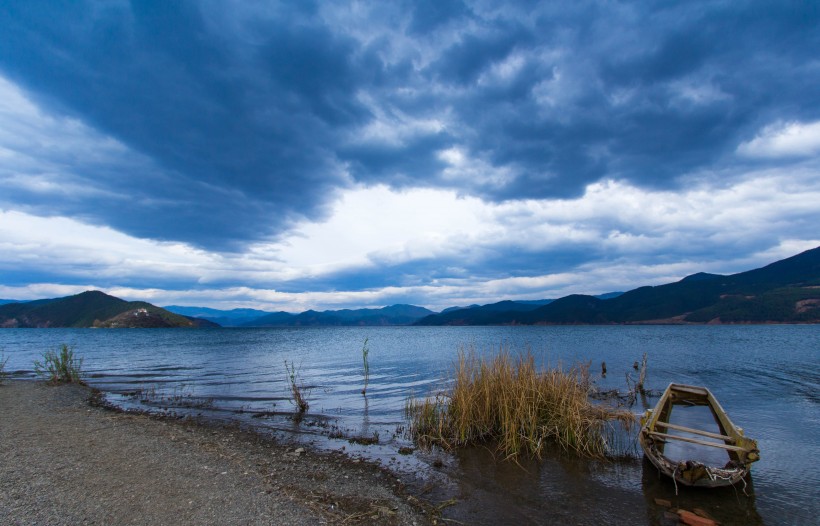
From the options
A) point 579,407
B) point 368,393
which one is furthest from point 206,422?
point 579,407

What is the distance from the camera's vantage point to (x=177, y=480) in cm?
796

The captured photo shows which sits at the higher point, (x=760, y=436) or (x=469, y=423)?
(x=469, y=423)

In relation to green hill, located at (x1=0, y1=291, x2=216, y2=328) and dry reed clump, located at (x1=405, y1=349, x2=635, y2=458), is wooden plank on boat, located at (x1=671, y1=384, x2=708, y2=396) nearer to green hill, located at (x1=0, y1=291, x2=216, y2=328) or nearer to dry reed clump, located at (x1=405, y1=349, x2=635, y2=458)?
dry reed clump, located at (x1=405, y1=349, x2=635, y2=458)

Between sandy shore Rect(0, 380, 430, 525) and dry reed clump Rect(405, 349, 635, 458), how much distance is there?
3.20 meters

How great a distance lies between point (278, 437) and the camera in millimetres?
12914

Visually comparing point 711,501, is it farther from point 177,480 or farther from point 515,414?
point 177,480

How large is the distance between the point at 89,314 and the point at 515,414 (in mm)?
217906

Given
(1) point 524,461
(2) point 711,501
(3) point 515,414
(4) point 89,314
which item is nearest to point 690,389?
(2) point 711,501

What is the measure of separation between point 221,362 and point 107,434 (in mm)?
29845

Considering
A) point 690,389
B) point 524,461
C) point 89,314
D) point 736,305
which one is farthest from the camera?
point 89,314

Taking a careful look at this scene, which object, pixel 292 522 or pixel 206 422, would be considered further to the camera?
pixel 206 422

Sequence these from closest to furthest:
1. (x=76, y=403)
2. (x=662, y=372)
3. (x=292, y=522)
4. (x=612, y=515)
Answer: (x=292, y=522) → (x=612, y=515) → (x=76, y=403) → (x=662, y=372)

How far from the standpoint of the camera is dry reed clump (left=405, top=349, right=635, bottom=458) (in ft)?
37.1

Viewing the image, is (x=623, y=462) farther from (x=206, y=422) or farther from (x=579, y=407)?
(x=206, y=422)
